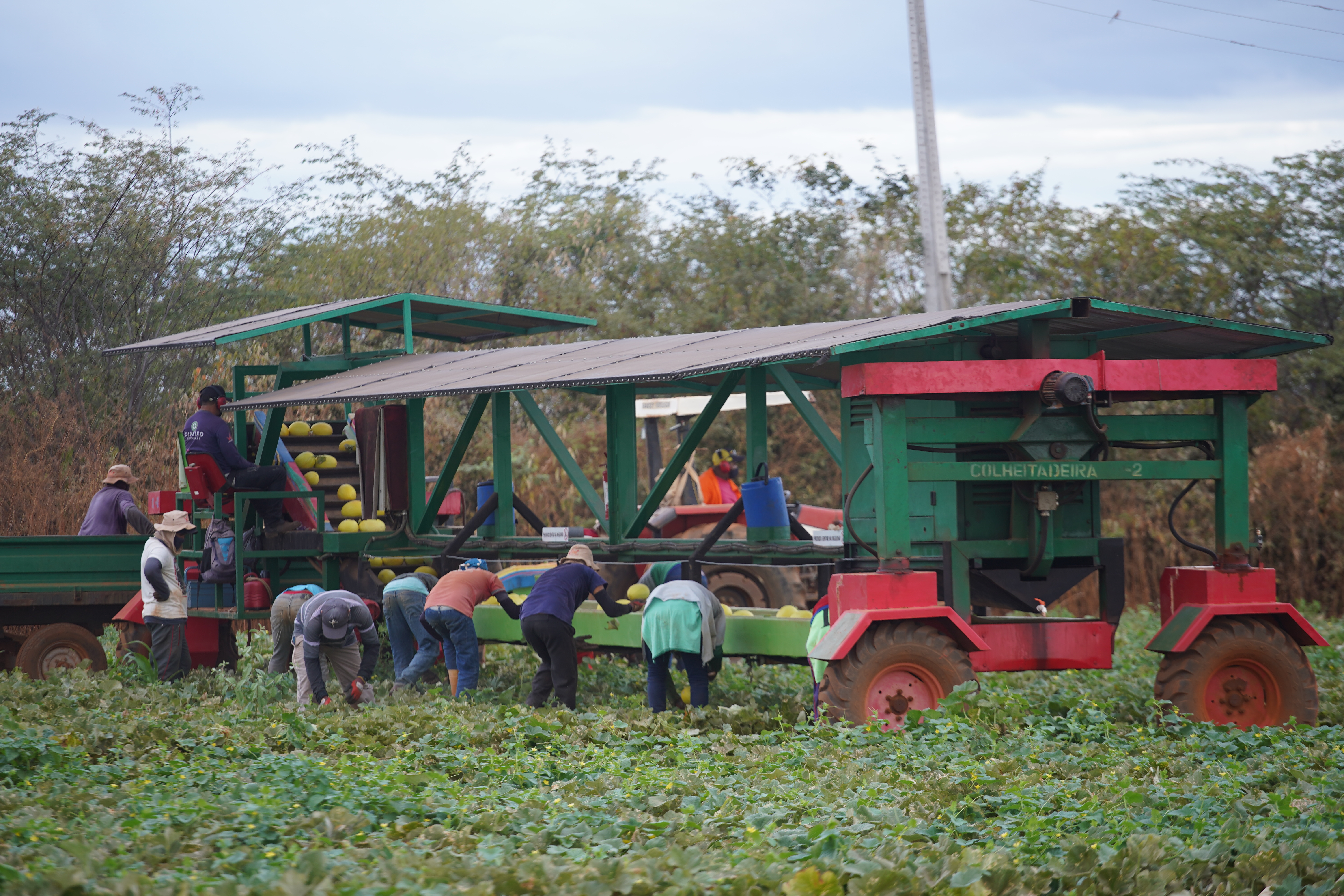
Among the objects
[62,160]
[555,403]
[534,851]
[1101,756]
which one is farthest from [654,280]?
[534,851]

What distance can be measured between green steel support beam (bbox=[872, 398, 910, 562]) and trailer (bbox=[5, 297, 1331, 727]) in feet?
0.05

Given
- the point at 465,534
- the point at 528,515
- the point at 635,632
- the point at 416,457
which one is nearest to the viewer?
the point at 635,632

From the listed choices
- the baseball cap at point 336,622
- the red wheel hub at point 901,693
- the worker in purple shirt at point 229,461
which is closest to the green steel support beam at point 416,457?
the worker in purple shirt at point 229,461

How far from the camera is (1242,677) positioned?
32.9 ft

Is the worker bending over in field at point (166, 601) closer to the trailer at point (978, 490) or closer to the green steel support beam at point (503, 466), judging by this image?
the trailer at point (978, 490)

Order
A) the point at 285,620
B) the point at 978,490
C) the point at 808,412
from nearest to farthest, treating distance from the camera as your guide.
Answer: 1. the point at 978,490
2. the point at 808,412
3. the point at 285,620

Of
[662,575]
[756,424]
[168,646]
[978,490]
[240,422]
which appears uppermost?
[240,422]

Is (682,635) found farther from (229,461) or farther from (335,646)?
(229,461)

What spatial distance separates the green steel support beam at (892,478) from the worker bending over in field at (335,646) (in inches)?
181

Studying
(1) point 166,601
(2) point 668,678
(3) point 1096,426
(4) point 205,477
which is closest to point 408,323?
(4) point 205,477

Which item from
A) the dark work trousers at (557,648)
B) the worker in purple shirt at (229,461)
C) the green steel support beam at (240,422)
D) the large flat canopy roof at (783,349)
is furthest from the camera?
the green steel support beam at (240,422)

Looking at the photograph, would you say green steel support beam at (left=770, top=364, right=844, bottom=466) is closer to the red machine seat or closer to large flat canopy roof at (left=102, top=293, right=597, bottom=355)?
large flat canopy roof at (left=102, top=293, right=597, bottom=355)

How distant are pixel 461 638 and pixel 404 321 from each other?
4783 millimetres

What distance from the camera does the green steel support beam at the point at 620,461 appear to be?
41.4ft
